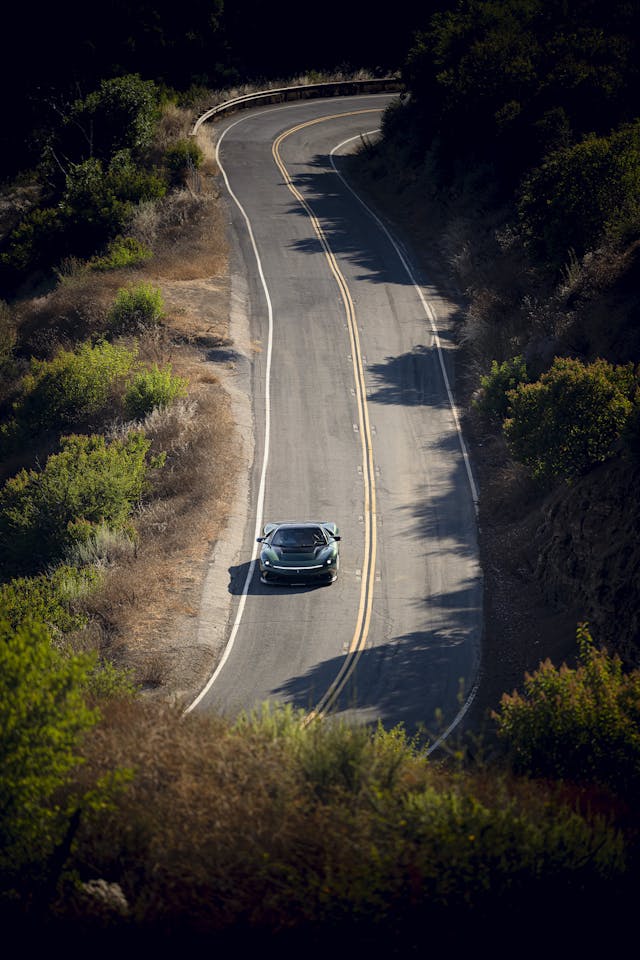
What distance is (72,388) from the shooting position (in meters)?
32.3

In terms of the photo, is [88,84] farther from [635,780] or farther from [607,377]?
[635,780]

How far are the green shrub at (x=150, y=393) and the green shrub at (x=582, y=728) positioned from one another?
65.0 feet

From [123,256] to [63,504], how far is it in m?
20.8

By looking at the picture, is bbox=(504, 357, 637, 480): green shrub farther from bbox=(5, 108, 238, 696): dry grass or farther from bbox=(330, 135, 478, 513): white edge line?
bbox=(5, 108, 238, 696): dry grass

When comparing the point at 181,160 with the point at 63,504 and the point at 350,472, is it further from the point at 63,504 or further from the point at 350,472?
the point at 63,504

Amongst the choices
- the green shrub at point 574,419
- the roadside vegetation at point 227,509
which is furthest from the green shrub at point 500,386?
the green shrub at point 574,419

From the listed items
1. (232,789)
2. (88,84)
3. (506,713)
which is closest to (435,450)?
(506,713)

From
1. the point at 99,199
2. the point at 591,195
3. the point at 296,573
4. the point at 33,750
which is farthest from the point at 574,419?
the point at 99,199

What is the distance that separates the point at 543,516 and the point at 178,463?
11.3m

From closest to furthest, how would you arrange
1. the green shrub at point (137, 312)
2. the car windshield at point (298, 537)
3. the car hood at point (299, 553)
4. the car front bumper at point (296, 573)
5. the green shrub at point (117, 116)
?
1. the car front bumper at point (296, 573)
2. the car hood at point (299, 553)
3. the car windshield at point (298, 537)
4. the green shrub at point (137, 312)
5. the green shrub at point (117, 116)

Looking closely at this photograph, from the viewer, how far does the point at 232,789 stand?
1127 centimetres

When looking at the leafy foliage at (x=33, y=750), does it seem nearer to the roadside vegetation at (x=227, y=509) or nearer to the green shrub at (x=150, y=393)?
the roadside vegetation at (x=227, y=509)

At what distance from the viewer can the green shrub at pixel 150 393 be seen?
30.8m

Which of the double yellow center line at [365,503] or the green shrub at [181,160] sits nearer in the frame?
the double yellow center line at [365,503]
